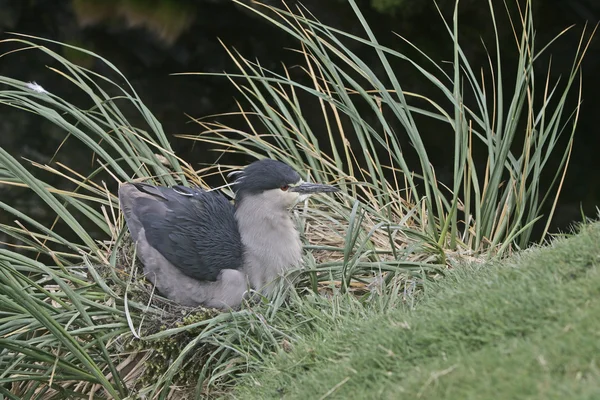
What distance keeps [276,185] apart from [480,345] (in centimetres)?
175

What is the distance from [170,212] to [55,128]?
21.4 ft

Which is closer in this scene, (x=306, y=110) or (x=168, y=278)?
(x=168, y=278)

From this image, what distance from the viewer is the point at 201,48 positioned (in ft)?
35.1

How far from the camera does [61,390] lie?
3551mm

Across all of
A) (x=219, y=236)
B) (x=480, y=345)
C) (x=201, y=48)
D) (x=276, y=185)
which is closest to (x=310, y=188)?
(x=276, y=185)

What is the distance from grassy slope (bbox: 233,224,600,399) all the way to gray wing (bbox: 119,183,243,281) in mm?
897

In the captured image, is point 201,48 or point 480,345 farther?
point 201,48

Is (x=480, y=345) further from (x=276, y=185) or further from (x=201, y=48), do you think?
(x=201, y=48)

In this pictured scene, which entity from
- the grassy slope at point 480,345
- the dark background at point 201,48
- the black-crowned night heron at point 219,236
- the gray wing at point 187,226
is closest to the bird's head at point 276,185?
the black-crowned night heron at point 219,236

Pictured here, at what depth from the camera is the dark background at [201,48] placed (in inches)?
364

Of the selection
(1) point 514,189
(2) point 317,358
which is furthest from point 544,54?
(2) point 317,358

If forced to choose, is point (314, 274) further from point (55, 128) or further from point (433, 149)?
point (55, 128)

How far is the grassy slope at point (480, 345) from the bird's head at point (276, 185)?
105cm

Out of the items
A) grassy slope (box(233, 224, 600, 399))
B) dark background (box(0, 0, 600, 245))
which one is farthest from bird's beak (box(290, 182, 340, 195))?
dark background (box(0, 0, 600, 245))
